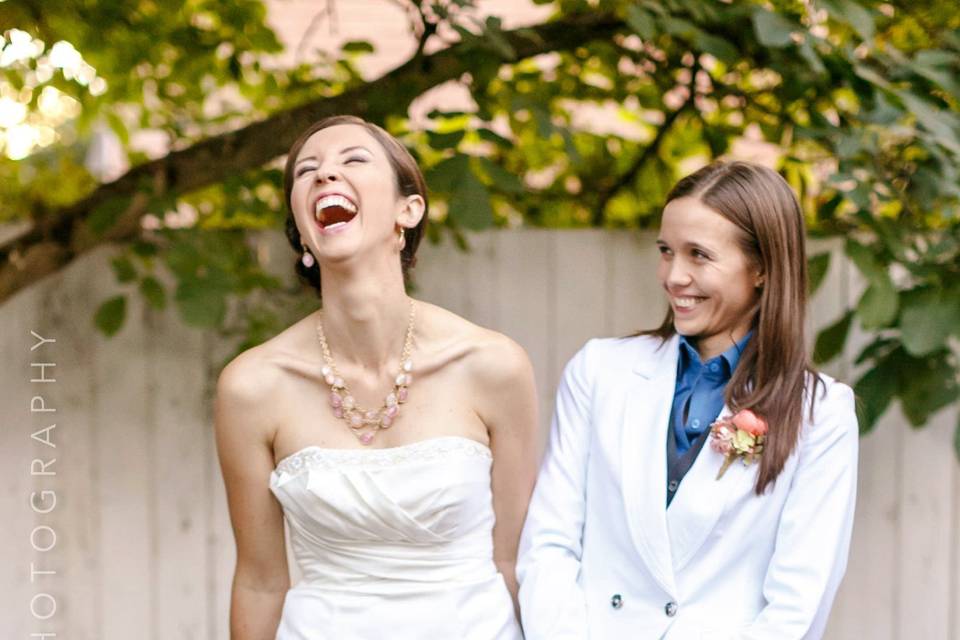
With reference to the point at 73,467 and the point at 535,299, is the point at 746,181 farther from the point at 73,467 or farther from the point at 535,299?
the point at 73,467

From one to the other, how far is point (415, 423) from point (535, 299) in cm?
152

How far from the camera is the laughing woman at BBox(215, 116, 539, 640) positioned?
196cm

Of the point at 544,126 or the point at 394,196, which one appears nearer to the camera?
the point at 394,196

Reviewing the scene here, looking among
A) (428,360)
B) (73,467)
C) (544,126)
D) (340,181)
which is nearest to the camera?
(340,181)

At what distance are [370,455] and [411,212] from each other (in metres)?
0.47

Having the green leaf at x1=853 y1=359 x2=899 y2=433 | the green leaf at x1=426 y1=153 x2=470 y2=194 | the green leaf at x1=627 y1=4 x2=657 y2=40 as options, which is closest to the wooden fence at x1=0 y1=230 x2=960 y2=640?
the green leaf at x1=853 y1=359 x2=899 y2=433

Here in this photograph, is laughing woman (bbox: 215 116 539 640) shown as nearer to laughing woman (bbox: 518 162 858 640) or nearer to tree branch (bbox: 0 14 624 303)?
laughing woman (bbox: 518 162 858 640)

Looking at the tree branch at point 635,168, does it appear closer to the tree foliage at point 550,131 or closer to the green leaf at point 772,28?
the tree foliage at point 550,131

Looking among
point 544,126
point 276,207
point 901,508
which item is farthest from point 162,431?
point 901,508

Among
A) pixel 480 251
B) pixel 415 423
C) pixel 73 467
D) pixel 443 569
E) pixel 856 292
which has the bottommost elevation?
pixel 443 569

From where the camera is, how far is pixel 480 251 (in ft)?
11.5

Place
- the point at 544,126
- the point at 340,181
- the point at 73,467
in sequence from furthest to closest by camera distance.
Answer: the point at 73,467, the point at 544,126, the point at 340,181

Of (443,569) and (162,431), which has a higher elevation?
(162,431)

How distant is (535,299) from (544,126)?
33.0 inches
